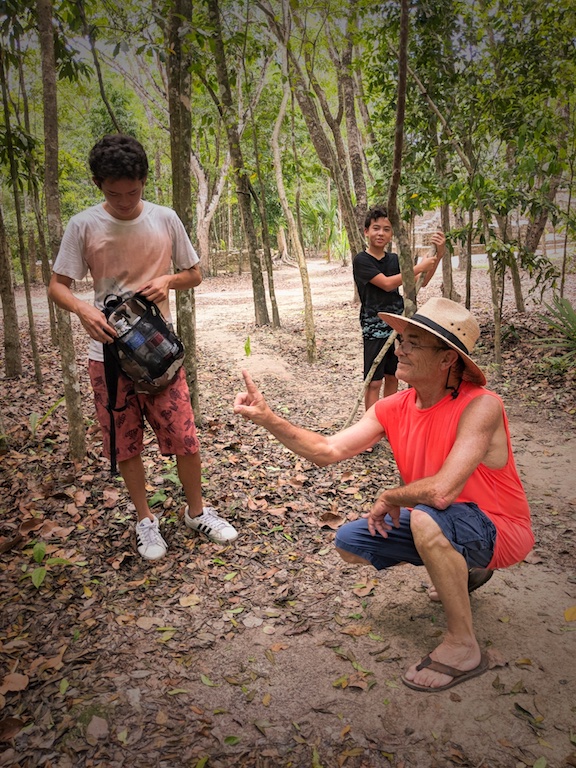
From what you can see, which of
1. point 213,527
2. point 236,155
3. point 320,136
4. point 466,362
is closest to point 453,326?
point 466,362

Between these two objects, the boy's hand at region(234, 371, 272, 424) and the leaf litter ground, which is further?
the boy's hand at region(234, 371, 272, 424)

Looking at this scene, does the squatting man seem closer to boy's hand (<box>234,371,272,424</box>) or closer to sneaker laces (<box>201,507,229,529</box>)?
boy's hand (<box>234,371,272,424</box>)

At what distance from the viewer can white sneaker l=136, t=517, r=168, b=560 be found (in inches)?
121

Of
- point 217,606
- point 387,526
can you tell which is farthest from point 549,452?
point 217,606

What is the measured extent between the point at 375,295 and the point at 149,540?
2.59 meters

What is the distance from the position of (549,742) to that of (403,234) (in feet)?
8.84

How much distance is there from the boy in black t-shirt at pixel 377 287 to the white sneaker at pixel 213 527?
1.75 metres

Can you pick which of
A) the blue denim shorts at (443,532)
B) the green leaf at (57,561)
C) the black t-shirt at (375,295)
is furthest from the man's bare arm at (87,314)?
the black t-shirt at (375,295)

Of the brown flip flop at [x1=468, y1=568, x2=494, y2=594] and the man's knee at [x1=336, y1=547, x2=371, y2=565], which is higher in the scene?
the man's knee at [x1=336, y1=547, x2=371, y2=565]

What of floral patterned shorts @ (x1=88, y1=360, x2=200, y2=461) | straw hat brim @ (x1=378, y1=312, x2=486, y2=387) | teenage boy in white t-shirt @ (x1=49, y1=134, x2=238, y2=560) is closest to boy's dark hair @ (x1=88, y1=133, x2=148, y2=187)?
teenage boy in white t-shirt @ (x1=49, y1=134, x2=238, y2=560)

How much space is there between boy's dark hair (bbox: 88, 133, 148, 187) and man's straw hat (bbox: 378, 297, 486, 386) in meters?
1.54

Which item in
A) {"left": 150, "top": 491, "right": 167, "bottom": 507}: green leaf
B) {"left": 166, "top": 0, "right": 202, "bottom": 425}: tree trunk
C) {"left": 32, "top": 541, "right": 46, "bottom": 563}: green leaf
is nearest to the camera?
{"left": 32, "top": 541, "right": 46, "bottom": 563}: green leaf

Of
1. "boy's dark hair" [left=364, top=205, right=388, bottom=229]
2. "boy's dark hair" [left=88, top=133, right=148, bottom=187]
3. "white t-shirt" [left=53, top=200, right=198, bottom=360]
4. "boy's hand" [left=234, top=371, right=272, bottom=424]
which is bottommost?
"boy's hand" [left=234, top=371, right=272, bottom=424]

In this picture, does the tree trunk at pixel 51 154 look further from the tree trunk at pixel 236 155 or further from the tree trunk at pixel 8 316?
the tree trunk at pixel 236 155
